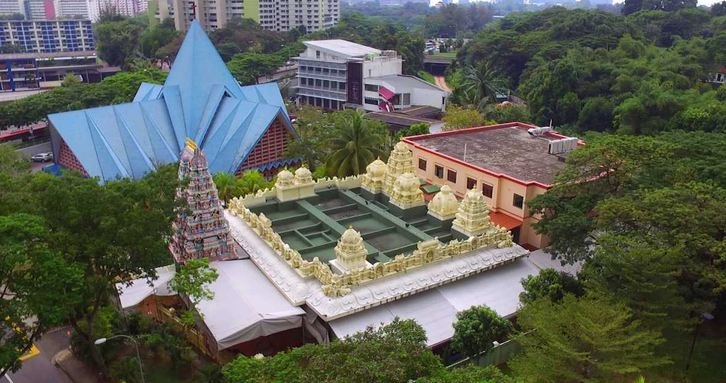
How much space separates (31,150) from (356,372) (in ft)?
166

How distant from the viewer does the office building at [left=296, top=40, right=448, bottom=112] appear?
226 ft

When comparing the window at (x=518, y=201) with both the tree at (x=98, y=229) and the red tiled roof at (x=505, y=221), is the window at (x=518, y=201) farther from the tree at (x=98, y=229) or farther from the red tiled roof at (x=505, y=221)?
the tree at (x=98, y=229)

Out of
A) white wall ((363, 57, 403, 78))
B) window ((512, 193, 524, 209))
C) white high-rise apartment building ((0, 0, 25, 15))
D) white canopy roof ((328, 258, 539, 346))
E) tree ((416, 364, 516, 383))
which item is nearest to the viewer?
tree ((416, 364, 516, 383))

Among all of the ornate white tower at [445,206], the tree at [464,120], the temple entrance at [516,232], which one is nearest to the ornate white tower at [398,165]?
the ornate white tower at [445,206]

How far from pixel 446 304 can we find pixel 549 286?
3.67 meters

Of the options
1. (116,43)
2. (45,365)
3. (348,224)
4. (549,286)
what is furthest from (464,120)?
(116,43)

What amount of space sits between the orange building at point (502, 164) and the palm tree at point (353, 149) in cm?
233

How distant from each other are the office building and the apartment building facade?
56.3m

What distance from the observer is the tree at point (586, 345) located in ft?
51.9

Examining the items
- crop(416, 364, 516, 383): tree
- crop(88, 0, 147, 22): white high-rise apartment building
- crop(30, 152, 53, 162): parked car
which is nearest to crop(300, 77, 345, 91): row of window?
crop(30, 152, 53, 162): parked car

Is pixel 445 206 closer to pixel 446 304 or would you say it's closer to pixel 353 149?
pixel 446 304

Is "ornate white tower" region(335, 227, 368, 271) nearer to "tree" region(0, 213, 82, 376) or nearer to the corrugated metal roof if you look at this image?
"tree" region(0, 213, 82, 376)

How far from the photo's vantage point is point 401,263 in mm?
21969

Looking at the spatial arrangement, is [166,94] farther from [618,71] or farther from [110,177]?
[618,71]
